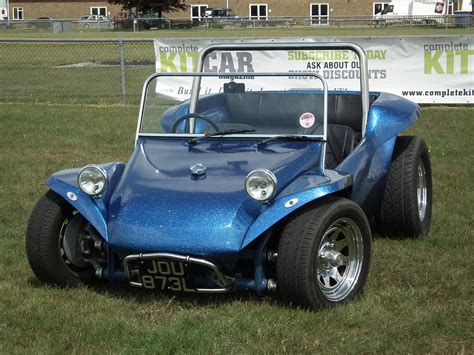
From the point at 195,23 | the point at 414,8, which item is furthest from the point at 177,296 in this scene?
the point at 414,8

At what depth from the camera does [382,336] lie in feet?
14.5

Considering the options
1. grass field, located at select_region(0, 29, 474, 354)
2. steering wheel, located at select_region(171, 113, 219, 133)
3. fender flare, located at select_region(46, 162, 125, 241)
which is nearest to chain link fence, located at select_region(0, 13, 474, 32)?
grass field, located at select_region(0, 29, 474, 354)

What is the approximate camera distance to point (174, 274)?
4.65 metres

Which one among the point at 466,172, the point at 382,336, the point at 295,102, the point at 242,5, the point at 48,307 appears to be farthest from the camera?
the point at 242,5

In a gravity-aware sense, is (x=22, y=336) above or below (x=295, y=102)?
below

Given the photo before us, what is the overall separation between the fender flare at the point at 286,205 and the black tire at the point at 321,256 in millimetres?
81

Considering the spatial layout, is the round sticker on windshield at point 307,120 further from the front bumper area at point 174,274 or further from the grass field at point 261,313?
the front bumper area at point 174,274

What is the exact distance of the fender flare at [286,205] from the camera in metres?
4.59

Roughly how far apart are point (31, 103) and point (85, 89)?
6.61 ft

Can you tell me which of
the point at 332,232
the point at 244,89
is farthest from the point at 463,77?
the point at 332,232

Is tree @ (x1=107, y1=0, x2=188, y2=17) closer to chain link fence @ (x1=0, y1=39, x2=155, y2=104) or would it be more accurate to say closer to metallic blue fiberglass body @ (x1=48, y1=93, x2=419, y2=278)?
chain link fence @ (x1=0, y1=39, x2=155, y2=104)

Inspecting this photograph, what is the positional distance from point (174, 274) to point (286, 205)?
2.38 feet

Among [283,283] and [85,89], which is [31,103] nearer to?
[85,89]

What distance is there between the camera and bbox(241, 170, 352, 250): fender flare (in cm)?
459
